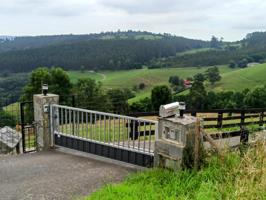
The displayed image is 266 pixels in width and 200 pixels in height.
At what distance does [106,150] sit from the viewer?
7.43m

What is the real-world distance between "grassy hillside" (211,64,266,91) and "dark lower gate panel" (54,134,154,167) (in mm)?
54810

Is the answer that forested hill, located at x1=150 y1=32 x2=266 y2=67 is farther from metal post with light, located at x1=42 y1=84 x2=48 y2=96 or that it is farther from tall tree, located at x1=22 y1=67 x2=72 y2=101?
metal post with light, located at x1=42 y1=84 x2=48 y2=96

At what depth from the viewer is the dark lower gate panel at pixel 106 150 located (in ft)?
22.3

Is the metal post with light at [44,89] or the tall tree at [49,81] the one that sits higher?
the metal post with light at [44,89]

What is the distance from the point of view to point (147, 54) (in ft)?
358

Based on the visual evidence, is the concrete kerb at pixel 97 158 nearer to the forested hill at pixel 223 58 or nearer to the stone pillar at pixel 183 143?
the stone pillar at pixel 183 143

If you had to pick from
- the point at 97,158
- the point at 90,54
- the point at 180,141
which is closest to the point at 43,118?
the point at 97,158

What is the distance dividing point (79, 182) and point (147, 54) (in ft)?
343

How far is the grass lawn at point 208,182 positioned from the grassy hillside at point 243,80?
5647cm

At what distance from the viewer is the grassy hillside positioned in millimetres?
61594

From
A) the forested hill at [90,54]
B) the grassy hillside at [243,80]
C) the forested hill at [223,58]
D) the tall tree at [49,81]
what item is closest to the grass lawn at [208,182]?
the tall tree at [49,81]

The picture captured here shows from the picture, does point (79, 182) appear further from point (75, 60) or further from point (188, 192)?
point (75, 60)

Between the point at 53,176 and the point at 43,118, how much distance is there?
2.50m

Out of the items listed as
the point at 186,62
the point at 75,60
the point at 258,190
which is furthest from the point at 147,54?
the point at 258,190
